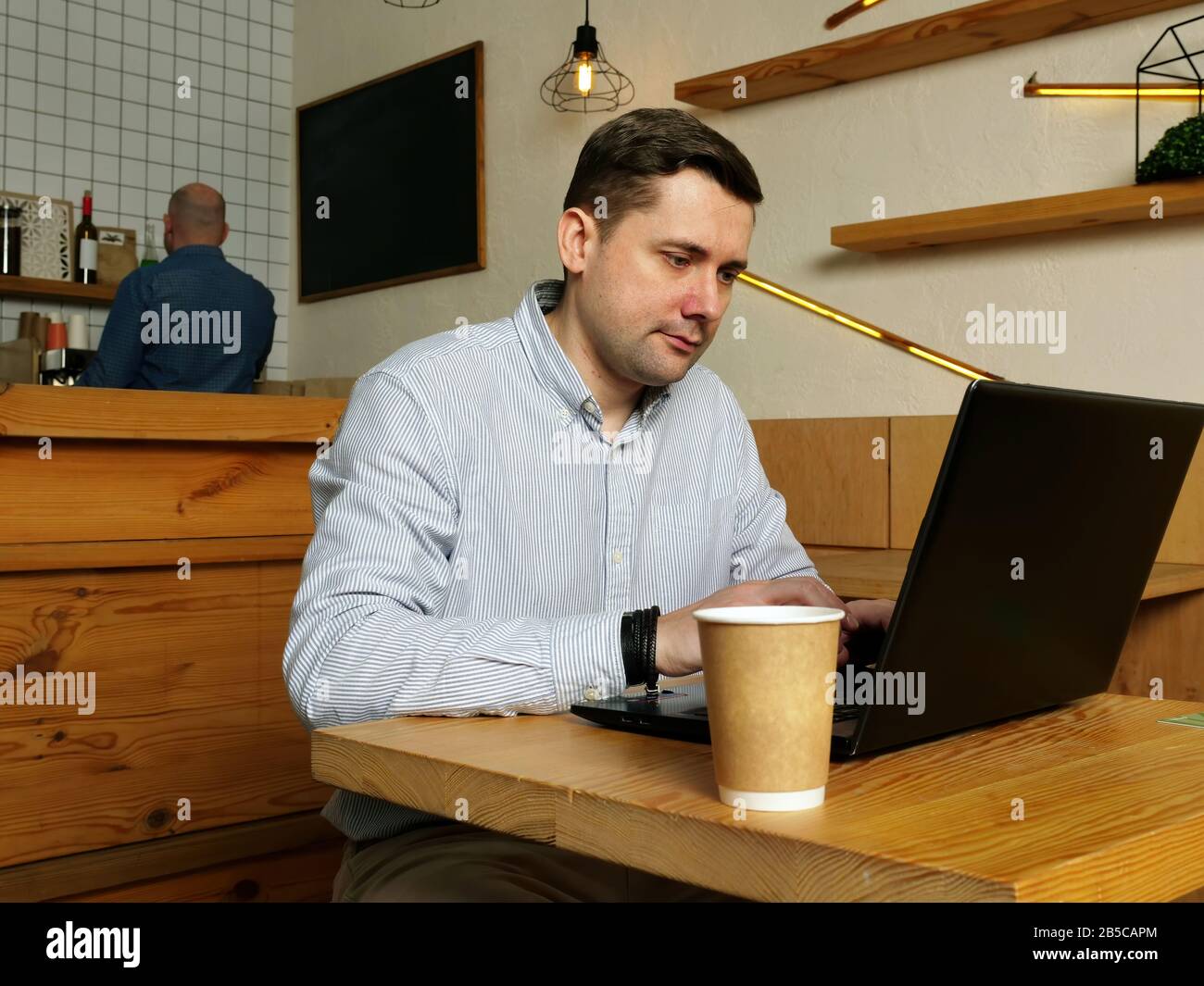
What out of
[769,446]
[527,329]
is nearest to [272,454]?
[527,329]

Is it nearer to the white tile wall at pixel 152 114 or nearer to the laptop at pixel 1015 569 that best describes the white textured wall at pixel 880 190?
the white tile wall at pixel 152 114

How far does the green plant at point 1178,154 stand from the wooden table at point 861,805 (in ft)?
5.47

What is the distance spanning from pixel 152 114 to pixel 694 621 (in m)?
4.08

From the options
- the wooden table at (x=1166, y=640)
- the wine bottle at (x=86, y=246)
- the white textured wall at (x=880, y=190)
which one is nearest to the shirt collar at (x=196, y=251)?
the wine bottle at (x=86, y=246)

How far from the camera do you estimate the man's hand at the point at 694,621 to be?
101cm

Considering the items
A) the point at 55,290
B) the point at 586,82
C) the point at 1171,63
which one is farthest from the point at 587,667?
the point at 55,290

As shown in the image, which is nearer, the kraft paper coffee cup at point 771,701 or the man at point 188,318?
the kraft paper coffee cup at point 771,701

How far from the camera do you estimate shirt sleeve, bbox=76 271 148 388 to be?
3.50 meters

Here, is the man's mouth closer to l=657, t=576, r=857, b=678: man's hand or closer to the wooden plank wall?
l=657, t=576, r=857, b=678: man's hand

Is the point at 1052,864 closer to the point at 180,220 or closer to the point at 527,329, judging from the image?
the point at 527,329

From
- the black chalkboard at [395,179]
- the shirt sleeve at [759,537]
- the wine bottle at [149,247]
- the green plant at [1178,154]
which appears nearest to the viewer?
the shirt sleeve at [759,537]

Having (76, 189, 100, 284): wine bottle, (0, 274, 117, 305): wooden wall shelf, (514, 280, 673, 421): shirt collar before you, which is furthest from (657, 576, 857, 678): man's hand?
(76, 189, 100, 284): wine bottle

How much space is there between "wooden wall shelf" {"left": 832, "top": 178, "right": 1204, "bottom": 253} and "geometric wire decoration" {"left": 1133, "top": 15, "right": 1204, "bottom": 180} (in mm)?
74

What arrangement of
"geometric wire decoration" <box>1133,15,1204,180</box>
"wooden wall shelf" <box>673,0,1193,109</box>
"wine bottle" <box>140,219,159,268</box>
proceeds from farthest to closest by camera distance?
"wine bottle" <box>140,219,159,268</box>
"wooden wall shelf" <box>673,0,1193,109</box>
"geometric wire decoration" <box>1133,15,1204,180</box>
